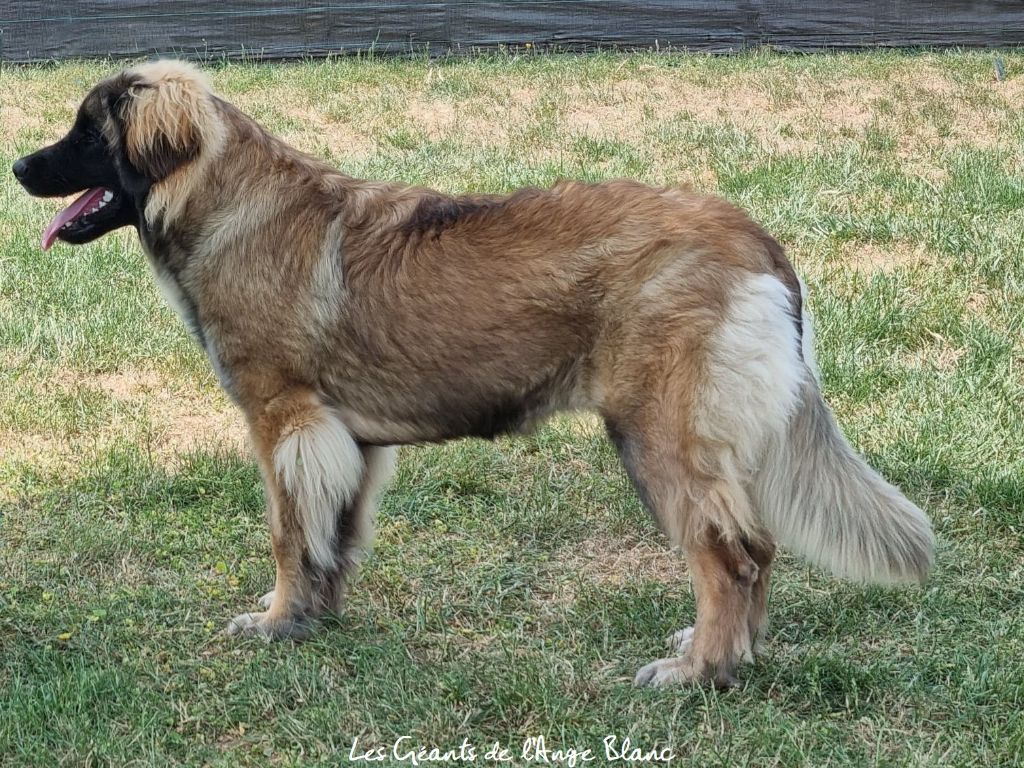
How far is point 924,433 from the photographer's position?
5.02 meters

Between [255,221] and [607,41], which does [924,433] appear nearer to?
[255,221]

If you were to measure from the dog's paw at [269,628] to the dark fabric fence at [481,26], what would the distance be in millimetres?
8979

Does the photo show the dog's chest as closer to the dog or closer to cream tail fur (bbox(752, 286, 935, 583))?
the dog

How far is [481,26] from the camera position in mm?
12000

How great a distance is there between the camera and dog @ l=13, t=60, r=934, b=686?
11.3 ft

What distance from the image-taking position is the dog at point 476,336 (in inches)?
136

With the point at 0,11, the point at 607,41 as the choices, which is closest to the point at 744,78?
the point at 607,41

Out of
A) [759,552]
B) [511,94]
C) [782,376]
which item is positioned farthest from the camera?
[511,94]

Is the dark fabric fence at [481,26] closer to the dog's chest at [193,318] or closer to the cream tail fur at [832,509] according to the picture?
the dog's chest at [193,318]

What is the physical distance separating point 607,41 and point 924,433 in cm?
793

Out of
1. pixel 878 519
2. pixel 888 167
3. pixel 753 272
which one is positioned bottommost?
pixel 888 167

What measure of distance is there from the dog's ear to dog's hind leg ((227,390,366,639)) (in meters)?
0.85

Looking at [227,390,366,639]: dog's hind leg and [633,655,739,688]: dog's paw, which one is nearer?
[633,655,739,688]: dog's paw

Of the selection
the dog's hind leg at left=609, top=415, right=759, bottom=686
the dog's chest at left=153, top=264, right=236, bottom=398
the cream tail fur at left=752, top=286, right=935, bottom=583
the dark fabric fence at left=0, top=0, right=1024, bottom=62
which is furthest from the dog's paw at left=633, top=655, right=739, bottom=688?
the dark fabric fence at left=0, top=0, right=1024, bottom=62
